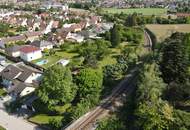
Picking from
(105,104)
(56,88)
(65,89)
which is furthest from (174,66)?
(56,88)

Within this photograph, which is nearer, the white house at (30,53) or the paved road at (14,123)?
the paved road at (14,123)

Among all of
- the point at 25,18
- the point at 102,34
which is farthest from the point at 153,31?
the point at 25,18

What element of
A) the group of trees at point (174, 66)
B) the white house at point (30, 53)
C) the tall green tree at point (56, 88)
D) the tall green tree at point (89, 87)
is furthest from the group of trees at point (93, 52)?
the group of trees at point (174, 66)

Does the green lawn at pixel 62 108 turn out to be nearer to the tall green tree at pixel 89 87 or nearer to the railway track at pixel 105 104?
the tall green tree at pixel 89 87

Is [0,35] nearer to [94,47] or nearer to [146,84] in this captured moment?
[94,47]

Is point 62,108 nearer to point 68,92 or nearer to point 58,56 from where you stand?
point 68,92
